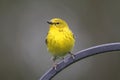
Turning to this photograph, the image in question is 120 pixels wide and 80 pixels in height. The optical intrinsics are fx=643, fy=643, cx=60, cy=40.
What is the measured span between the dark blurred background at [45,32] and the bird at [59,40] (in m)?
3.94

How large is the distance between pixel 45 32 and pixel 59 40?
4.38 m

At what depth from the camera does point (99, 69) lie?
10297mm

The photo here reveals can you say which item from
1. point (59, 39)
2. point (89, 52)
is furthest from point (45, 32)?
point (89, 52)

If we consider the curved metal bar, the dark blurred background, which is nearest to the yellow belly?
the curved metal bar

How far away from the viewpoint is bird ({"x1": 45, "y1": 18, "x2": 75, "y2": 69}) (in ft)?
19.3

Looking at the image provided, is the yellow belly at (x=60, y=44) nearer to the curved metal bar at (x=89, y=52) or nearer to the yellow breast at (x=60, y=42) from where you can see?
the yellow breast at (x=60, y=42)

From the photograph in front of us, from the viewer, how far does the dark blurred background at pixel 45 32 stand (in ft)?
33.4

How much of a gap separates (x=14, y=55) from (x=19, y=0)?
1104 mm

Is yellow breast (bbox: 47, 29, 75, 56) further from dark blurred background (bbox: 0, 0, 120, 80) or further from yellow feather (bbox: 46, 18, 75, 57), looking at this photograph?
dark blurred background (bbox: 0, 0, 120, 80)

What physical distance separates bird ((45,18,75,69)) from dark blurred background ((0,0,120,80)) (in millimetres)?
3938

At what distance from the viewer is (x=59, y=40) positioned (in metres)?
5.92

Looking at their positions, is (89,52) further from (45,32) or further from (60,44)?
(45,32)

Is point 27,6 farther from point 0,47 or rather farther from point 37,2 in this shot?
point 0,47

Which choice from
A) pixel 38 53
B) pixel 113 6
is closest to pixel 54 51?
pixel 38 53
